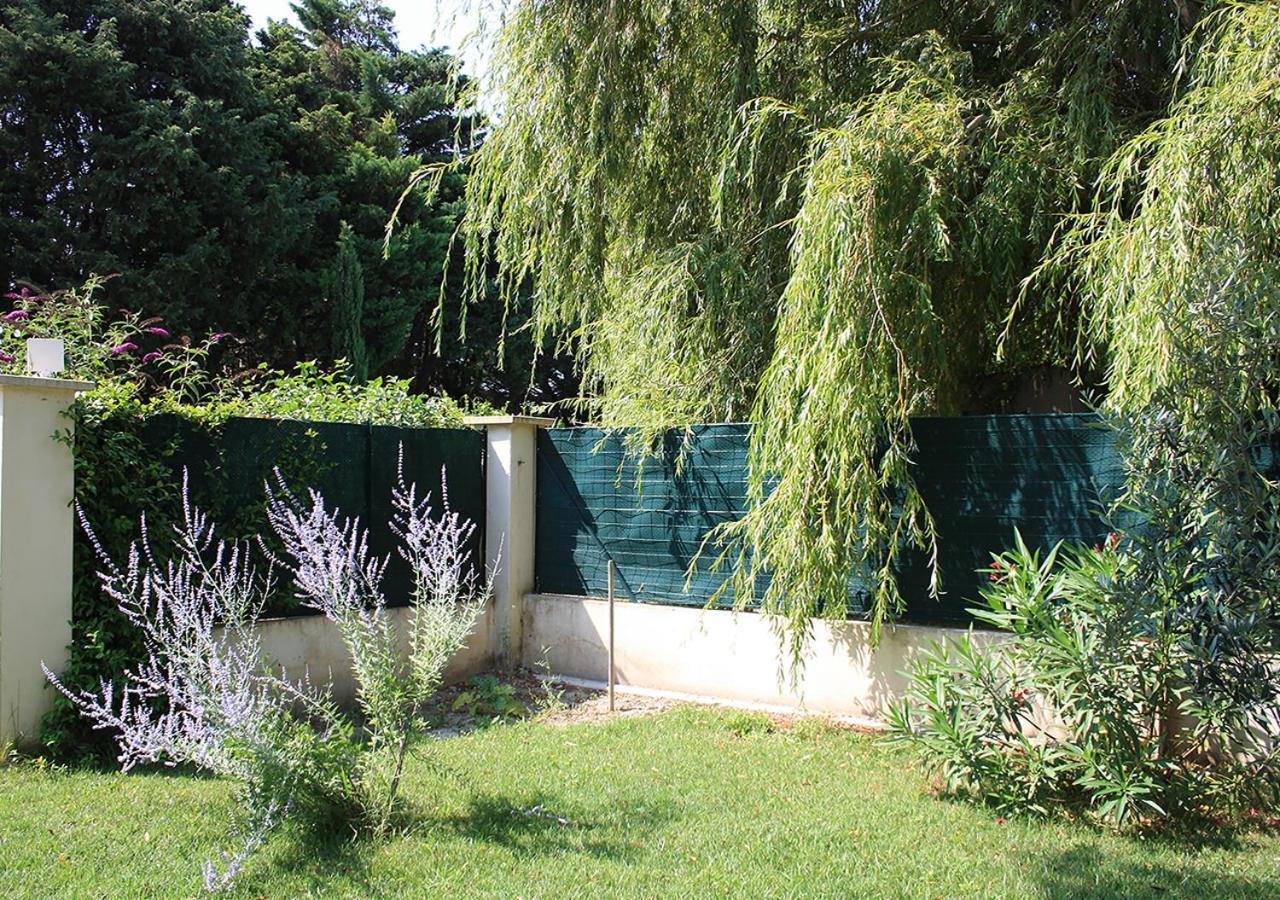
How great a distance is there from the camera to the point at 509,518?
7316mm

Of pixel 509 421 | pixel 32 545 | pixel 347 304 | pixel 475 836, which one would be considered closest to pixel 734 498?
pixel 509 421

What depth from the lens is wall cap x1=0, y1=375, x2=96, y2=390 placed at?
4.63m

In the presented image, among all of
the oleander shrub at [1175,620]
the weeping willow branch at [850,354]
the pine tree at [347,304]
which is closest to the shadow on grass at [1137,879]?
the oleander shrub at [1175,620]

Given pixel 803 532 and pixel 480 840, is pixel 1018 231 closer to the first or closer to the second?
pixel 803 532

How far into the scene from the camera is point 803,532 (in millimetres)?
4918

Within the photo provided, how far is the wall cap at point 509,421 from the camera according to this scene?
7.32 metres

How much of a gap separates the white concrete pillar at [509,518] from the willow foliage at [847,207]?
2.86 ft

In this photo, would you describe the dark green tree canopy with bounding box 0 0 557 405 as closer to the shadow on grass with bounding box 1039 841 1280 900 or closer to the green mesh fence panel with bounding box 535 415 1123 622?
the green mesh fence panel with bounding box 535 415 1123 622

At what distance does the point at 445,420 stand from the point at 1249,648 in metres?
5.62

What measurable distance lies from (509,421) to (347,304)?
9.88 meters

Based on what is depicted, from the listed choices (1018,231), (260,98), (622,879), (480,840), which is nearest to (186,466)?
(480,840)

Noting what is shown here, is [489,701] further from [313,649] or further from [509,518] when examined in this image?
[509,518]

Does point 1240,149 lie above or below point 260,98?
below

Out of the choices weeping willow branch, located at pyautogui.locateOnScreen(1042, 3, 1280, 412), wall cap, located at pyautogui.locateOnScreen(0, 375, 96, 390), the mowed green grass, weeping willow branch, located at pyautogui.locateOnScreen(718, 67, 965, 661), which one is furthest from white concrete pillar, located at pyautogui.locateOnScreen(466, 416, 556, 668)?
weeping willow branch, located at pyautogui.locateOnScreen(1042, 3, 1280, 412)
